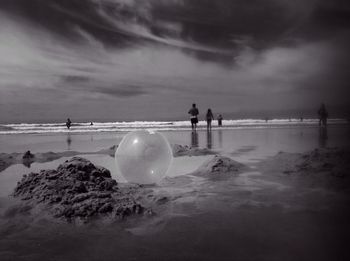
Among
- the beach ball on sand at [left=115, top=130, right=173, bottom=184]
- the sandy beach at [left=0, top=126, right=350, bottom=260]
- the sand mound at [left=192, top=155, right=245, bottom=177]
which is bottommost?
the sandy beach at [left=0, top=126, right=350, bottom=260]

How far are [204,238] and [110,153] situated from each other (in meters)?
6.90

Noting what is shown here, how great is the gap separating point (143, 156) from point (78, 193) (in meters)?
1.05

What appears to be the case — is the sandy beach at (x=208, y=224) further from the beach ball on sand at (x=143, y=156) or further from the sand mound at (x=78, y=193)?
the beach ball on sand at (x=143, y=156)

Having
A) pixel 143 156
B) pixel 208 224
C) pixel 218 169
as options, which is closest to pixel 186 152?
pixel 218 169

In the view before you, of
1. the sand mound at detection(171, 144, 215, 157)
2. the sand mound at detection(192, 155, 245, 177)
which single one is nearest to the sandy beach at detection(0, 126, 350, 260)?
the sand mound at detection(192, 155, 245, 177)

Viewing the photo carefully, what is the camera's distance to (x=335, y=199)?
3887mm

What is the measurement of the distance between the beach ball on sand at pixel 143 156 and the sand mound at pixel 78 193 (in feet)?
0.85

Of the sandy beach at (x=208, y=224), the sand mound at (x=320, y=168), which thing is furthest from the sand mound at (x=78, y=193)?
the sand mound at (x=320, y=168)

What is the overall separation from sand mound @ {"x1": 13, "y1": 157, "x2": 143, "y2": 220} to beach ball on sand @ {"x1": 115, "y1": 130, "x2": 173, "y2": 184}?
0.26 metres

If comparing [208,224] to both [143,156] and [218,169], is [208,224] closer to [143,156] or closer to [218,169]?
[143,156]

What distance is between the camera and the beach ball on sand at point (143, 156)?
4395mm

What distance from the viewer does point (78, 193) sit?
12.4ft

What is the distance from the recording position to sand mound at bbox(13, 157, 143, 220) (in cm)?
338

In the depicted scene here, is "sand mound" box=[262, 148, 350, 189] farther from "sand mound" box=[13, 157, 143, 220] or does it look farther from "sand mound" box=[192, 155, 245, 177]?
"sand mound" box=[13, 157, 143, 220]
